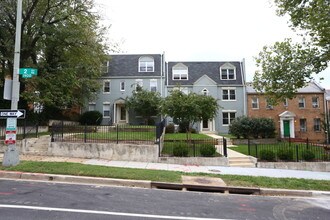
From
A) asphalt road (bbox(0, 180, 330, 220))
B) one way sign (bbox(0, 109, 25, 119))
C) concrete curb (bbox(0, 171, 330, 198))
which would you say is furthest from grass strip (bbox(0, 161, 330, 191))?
one way sign (bbox(0, 109, 25, 119))

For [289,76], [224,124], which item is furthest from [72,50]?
[224,124]

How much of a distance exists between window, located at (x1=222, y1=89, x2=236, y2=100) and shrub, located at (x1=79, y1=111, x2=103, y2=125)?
1611 centimetres

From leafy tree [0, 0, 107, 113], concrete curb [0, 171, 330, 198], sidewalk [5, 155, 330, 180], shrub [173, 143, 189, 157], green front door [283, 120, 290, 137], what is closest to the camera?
concrete curb [0, 171, 330, 198]

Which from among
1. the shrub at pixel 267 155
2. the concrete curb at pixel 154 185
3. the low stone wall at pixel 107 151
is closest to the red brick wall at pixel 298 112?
the shrub at pixel 267 155

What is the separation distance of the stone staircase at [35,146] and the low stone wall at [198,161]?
6.68 m

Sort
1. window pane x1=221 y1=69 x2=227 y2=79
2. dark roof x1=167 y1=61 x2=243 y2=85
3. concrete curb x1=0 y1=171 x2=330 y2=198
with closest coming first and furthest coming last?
concrete curb x1=0 y1=171 x2=330 y2=198, dark roof x1=167 y1=61 x2=243 y2=85, window pane x1=221 y1=69 x2=227 y2=79

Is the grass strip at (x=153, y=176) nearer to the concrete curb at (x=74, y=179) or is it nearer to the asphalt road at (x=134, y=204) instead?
the concrete curb at (x=74, y=179)

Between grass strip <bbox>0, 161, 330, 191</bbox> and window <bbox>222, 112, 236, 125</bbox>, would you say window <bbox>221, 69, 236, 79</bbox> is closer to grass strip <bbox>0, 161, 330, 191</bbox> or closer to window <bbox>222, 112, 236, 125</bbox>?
window <bbox>222, 112, 236, 125</bbox>

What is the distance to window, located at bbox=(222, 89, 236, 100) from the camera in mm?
30812

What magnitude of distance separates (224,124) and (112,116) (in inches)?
565

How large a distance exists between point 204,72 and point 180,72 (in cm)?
336

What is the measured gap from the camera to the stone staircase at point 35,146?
13203 mm

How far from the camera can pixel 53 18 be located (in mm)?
19281

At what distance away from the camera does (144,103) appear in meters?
27.4
